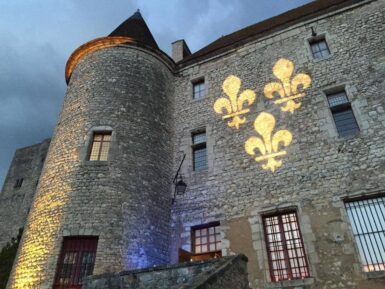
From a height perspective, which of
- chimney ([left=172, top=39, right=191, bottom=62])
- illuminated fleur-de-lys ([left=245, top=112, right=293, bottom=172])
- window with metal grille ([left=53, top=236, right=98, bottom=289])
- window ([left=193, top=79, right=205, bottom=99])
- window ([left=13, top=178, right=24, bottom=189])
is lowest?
window with metal grille ([left=53, top=236, right=98, bottom=289])

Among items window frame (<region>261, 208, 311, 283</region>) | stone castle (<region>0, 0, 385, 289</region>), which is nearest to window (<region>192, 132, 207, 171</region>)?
stone castle (<region>0, 0, 385, 289</region>)

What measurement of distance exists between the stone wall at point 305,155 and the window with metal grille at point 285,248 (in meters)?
0.20

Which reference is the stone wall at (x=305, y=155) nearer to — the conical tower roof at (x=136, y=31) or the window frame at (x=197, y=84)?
the window frame at (x=197, y=84)

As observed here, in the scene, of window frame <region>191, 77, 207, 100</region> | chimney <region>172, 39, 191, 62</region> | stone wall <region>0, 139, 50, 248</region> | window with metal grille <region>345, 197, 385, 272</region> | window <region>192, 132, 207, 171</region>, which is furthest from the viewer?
stone wall <region>0, 139, 50, 248</region>

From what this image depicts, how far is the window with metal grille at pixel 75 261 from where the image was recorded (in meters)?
6.79

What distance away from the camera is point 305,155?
7750mm

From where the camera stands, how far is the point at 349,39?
29.2 ft

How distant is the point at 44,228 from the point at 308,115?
283 inches

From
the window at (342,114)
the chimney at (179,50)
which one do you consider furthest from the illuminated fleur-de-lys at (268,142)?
the chimney at (179,50)

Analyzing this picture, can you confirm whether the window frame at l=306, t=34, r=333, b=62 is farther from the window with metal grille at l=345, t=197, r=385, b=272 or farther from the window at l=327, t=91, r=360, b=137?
the window with metal grille at l=345, t=197, r=385, b=272

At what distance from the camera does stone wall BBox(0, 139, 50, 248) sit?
1858cm

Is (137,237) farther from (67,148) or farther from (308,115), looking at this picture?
(308,115)

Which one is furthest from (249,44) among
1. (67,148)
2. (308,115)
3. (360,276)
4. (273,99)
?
(360,276)

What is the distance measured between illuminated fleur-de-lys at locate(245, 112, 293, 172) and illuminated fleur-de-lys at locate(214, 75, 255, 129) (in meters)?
0.59
